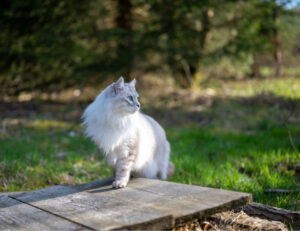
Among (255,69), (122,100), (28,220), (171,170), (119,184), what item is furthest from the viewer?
(255,69)

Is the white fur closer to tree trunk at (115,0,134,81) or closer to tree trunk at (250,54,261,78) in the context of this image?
tree trunk at (115,0,134,81)

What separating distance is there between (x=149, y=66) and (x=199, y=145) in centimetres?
396

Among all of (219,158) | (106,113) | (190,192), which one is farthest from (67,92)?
(190,192)

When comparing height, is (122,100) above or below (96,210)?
above

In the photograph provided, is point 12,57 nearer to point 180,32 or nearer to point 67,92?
point 67,92

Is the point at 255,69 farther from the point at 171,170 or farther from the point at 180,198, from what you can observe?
the point at 180,198

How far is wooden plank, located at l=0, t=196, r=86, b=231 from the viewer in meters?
1.92

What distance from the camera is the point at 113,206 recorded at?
2205mm

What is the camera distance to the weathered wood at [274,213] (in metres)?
2.32

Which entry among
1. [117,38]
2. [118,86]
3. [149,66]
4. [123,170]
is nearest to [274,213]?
[123,170]

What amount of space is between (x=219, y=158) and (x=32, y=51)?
19.0ft

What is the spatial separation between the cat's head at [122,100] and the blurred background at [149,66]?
1935 millimetres

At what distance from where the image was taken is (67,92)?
9.92 m

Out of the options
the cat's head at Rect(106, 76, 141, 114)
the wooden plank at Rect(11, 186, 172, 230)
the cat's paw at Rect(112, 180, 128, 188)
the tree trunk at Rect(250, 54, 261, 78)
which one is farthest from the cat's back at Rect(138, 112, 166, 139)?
the tree trunk at Rect(250, 54, 261, 78)
